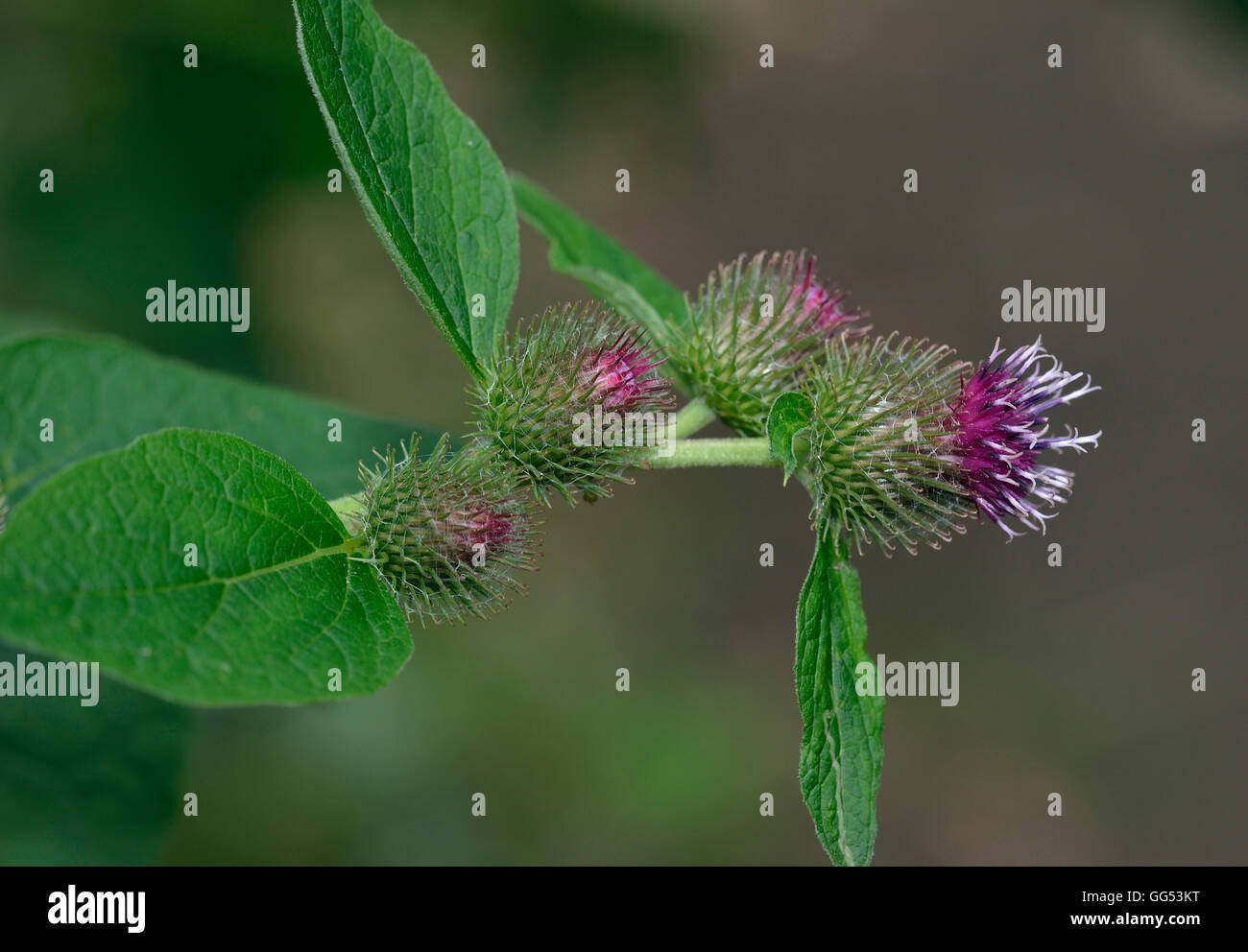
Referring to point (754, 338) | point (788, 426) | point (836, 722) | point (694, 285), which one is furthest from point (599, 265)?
point (694, 285)

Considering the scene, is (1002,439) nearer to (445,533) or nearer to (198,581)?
(445,533)

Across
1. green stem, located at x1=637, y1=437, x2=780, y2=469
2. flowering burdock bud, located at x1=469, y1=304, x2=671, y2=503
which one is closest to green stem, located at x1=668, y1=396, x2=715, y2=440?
green stem, located at x1=637, y1=437, x2=780, y2=469

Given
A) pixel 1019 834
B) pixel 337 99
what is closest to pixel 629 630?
pixel 1019 834

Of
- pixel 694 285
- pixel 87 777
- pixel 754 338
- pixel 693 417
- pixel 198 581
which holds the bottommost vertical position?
pixel 87 777

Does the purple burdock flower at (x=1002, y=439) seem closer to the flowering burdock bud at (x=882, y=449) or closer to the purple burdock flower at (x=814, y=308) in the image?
the flowering burdock bud at (x=882, y=449)

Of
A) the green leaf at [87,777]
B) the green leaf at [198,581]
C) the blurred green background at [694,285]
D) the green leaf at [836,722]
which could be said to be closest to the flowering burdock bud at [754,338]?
the green leaf at [836,722]

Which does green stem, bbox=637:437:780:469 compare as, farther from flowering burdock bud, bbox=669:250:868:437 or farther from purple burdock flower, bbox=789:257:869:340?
A: purple burdock flower, bbox=789:257:869:340
